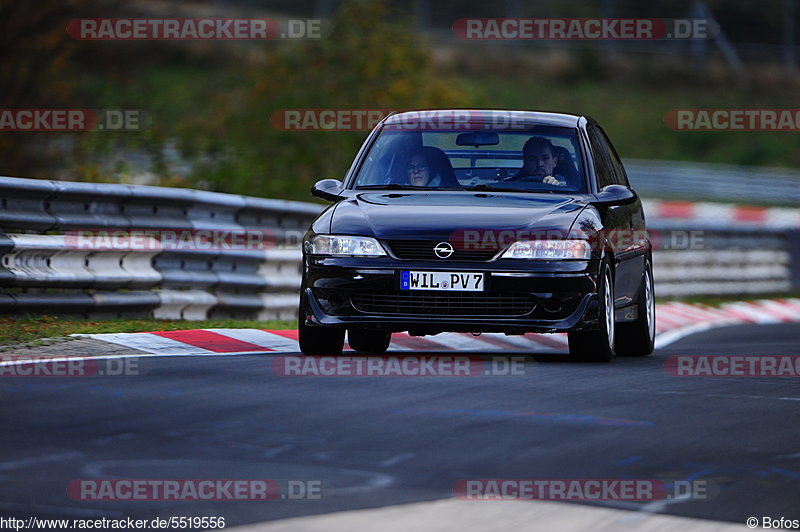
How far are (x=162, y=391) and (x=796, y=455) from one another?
3039 millimetres

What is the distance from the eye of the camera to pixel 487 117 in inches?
453

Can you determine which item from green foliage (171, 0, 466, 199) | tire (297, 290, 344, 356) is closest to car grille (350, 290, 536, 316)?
tire (297, 290, 344, 356)

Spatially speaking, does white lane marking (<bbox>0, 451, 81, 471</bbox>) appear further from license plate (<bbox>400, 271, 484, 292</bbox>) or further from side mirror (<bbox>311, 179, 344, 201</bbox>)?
side mirror (<bbox>311, 179, 344, 201</bbox>)

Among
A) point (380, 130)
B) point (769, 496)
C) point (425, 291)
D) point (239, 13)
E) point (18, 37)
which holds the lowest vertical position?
point (769, 496)

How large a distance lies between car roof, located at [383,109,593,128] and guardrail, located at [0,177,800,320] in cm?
→ 241

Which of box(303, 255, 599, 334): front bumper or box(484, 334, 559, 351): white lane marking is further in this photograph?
box(484, 334, 559, 351): white lane marking

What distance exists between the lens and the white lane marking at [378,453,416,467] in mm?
6269

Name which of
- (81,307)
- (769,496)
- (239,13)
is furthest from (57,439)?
(239,13)

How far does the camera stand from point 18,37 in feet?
74.6

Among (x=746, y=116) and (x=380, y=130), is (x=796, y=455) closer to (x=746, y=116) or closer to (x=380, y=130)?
(x=380, y=130)

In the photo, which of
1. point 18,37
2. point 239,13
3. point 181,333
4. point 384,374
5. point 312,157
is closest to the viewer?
point 384,374

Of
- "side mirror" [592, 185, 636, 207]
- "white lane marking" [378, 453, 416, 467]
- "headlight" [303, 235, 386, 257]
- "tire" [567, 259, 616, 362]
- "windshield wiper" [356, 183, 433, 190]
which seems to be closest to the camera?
"white lane marking" [378, 453, 416, 467]

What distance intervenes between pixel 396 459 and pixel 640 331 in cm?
606

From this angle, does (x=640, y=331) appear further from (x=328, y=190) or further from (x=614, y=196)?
(x=328, y=190)
